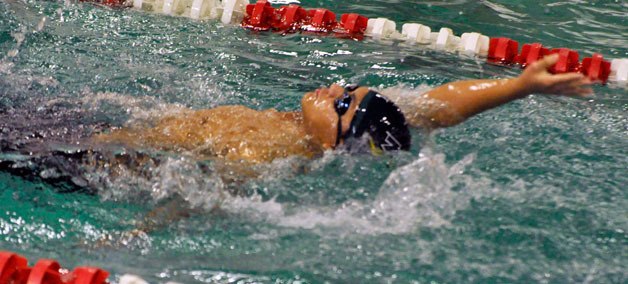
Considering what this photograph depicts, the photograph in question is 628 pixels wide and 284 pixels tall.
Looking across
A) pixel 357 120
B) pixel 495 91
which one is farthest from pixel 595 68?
pixel 357 120

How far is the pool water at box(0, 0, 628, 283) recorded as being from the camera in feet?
7.67

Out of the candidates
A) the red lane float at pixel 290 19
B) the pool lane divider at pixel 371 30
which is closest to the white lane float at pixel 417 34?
the pool lane divider at pixel 371 30

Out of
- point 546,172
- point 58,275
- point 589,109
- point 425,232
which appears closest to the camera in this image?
point 58,275

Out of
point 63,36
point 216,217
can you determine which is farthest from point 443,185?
point 63,36

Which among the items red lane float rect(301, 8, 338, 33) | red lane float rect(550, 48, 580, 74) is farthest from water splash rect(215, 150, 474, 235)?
red lane float rect(301, 8, 338, 33)

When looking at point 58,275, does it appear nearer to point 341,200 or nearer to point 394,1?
point 341,200

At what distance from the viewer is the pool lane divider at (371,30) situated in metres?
4.34

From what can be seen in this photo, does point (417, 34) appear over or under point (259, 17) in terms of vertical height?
over

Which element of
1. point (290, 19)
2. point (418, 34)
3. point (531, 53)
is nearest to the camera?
point (531, 53)

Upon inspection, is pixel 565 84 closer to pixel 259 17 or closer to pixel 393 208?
pixel 393 208

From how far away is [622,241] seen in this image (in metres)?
2.53

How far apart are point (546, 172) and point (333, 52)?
5.89 ft

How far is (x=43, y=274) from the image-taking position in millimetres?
2066

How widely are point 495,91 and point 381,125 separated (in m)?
0.43
